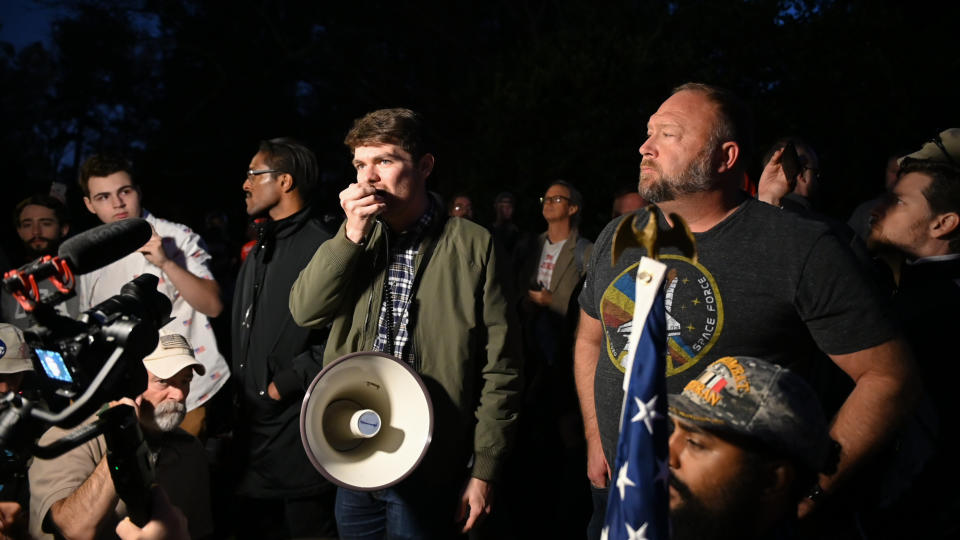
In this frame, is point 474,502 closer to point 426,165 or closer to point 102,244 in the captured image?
point 426,165

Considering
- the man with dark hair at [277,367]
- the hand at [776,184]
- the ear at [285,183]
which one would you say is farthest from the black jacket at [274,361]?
the hand at [776,184]

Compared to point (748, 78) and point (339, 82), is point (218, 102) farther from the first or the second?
point (748, 78)

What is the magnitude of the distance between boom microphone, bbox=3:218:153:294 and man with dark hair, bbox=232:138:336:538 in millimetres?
1475

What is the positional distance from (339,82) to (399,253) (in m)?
14.8

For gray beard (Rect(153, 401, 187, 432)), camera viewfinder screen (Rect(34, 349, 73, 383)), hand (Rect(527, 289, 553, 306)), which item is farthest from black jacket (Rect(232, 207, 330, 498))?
hand (Rect(527, 289, 553, 306))

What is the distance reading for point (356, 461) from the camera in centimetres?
233

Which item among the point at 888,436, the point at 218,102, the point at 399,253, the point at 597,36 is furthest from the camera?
the point at 218,102

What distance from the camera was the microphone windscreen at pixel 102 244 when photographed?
4.55ft

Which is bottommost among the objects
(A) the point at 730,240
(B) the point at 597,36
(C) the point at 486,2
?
(A) the point at 730,240

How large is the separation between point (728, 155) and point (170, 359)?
231 centimetres

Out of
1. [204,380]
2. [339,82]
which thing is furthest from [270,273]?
[339,82]

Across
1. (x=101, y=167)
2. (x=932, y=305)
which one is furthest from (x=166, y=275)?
(x=932, y=305)

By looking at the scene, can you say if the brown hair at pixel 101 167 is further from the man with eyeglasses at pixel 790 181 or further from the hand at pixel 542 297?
the man with eyeglasses at pixel 790 181

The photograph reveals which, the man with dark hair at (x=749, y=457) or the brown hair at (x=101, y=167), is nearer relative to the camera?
the man with dark hair at (x=749, y=457)
